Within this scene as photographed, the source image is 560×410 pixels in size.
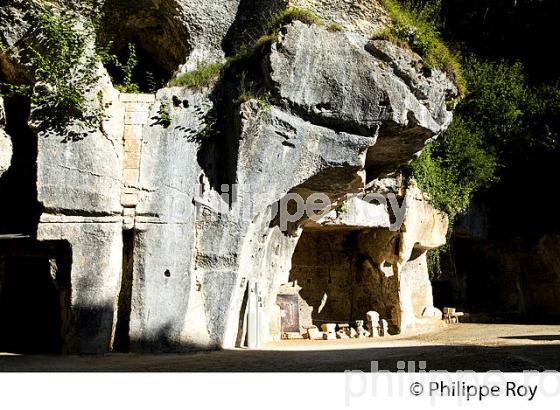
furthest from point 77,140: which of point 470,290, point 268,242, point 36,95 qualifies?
point 470,290

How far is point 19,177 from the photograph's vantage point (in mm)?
11094

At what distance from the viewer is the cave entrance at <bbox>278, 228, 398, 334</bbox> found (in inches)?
585

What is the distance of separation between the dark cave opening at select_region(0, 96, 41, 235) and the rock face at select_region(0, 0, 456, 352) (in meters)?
0.97

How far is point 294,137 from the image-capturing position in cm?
966

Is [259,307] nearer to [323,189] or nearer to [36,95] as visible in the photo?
[323,189]

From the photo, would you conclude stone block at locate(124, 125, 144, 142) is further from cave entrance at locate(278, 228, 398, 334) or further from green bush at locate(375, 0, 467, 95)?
cave entrance at locate(278, 228, 398, 334)

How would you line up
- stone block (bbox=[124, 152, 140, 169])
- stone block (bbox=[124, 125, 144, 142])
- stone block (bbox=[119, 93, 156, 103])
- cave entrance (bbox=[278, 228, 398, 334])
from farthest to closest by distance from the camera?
cave entrance (bbox=[278, 228, 398, 334]), stone block (bbox=[119, 93, 156, 103]), stone block (bbox=[124, 125, 144, 142]), stone block (bbox=[124, 152, 140, 169])

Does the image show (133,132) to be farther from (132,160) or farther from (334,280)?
(334,280)

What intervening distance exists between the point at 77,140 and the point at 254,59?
11.1ft

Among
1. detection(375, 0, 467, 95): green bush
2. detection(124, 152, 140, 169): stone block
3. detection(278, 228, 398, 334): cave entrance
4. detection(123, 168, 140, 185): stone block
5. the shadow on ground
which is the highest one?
detection(375, 0, 467, 95): green bush

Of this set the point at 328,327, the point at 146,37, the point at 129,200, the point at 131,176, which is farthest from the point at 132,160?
the point at 328,327

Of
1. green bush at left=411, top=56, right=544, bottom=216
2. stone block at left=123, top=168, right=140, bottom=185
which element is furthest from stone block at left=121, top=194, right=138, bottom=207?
green bush at left=411, top=56, right=544, bottom=216

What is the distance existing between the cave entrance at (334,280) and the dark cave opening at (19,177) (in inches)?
267
